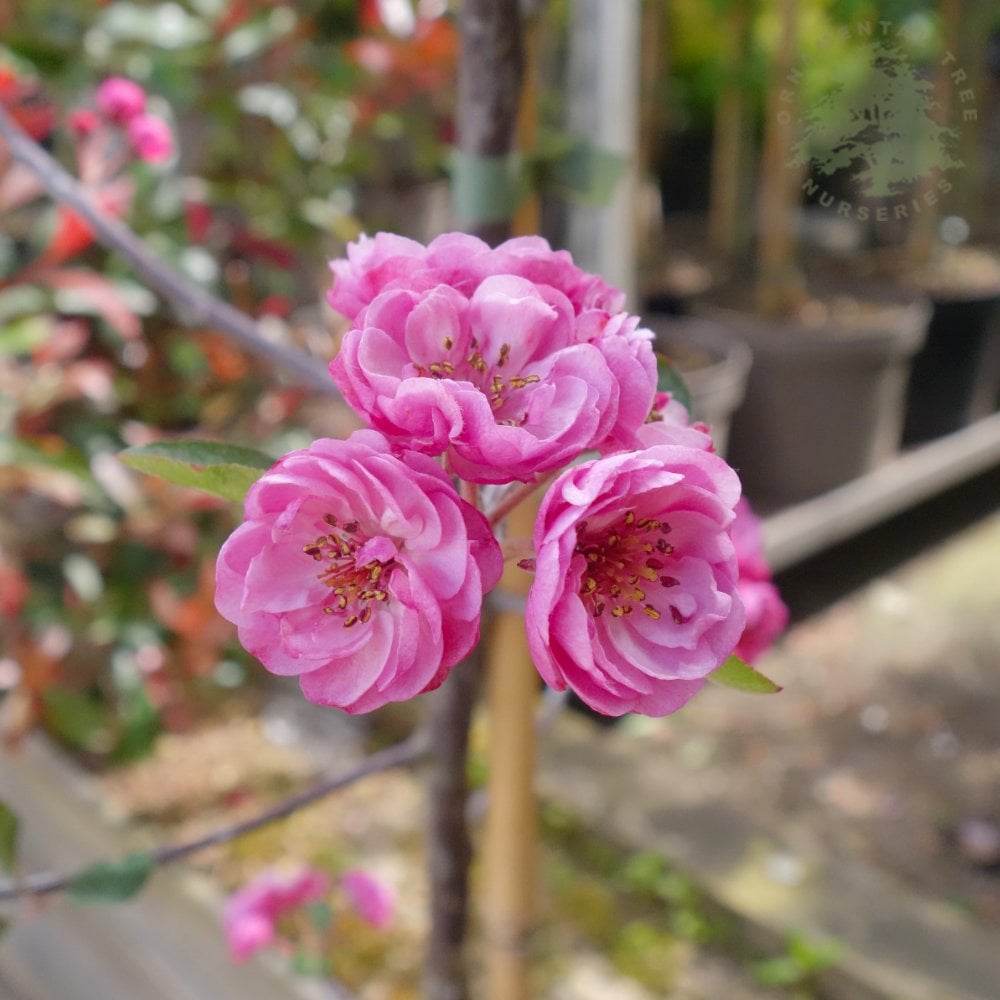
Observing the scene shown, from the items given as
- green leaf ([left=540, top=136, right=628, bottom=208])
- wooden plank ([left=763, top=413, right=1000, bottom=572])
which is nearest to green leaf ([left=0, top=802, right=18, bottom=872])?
green leaf ([left=540, top=136, right=628, bottom=208])

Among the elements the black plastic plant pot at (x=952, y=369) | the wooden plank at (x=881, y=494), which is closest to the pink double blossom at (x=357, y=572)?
the wooden plank at (x=881, y=494)

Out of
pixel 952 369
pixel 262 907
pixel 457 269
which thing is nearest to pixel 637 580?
pixel 457 269

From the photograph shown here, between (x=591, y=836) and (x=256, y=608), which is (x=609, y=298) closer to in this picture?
(x=256, y=608)

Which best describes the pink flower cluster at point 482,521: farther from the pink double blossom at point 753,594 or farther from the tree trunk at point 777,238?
the tree trunk at point 777,238

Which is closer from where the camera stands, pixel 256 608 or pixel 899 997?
pixel 256 608

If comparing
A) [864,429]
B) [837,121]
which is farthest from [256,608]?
[864,429]
